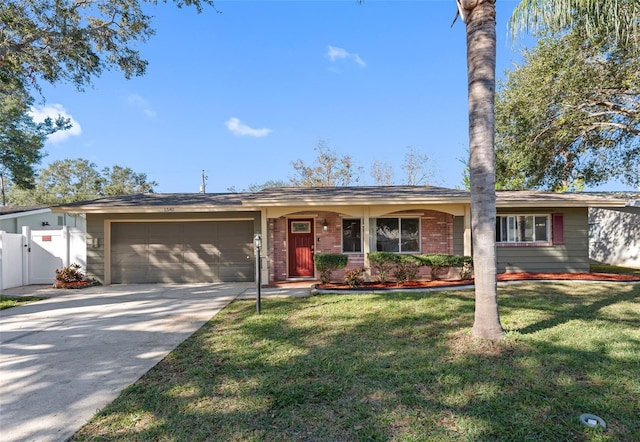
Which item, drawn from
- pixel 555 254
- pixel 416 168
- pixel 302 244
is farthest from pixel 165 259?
pixel 416 168

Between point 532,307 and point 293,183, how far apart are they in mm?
21681

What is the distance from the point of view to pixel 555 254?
10.3 metres

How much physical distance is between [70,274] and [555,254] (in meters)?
14.8

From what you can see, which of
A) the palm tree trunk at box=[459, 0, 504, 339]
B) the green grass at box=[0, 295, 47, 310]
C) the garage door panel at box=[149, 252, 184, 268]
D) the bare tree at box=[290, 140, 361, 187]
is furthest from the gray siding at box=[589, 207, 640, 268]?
the green grass at box=[0, 295, 47, 310]

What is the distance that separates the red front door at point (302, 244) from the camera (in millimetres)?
10570

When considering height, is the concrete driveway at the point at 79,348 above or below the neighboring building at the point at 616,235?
below

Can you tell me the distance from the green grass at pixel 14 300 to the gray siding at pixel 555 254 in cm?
1276

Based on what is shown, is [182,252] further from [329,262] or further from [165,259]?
[329,262]

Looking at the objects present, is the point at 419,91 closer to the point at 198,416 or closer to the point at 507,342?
the point at 507,342

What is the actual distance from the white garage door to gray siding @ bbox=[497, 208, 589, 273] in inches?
322

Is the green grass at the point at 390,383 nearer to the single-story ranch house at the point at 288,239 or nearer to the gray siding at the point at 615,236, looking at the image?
the single-story ranch house at the point at 288,239

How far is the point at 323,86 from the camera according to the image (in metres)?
17.6

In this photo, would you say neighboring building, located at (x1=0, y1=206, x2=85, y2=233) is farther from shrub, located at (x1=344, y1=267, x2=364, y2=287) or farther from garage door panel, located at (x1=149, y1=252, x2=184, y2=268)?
shrub, located at (x1=344, y1=267, x2=364, y2=287)

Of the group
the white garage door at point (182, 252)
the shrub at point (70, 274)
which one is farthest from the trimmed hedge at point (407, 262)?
the shrub at point (70, 274)
